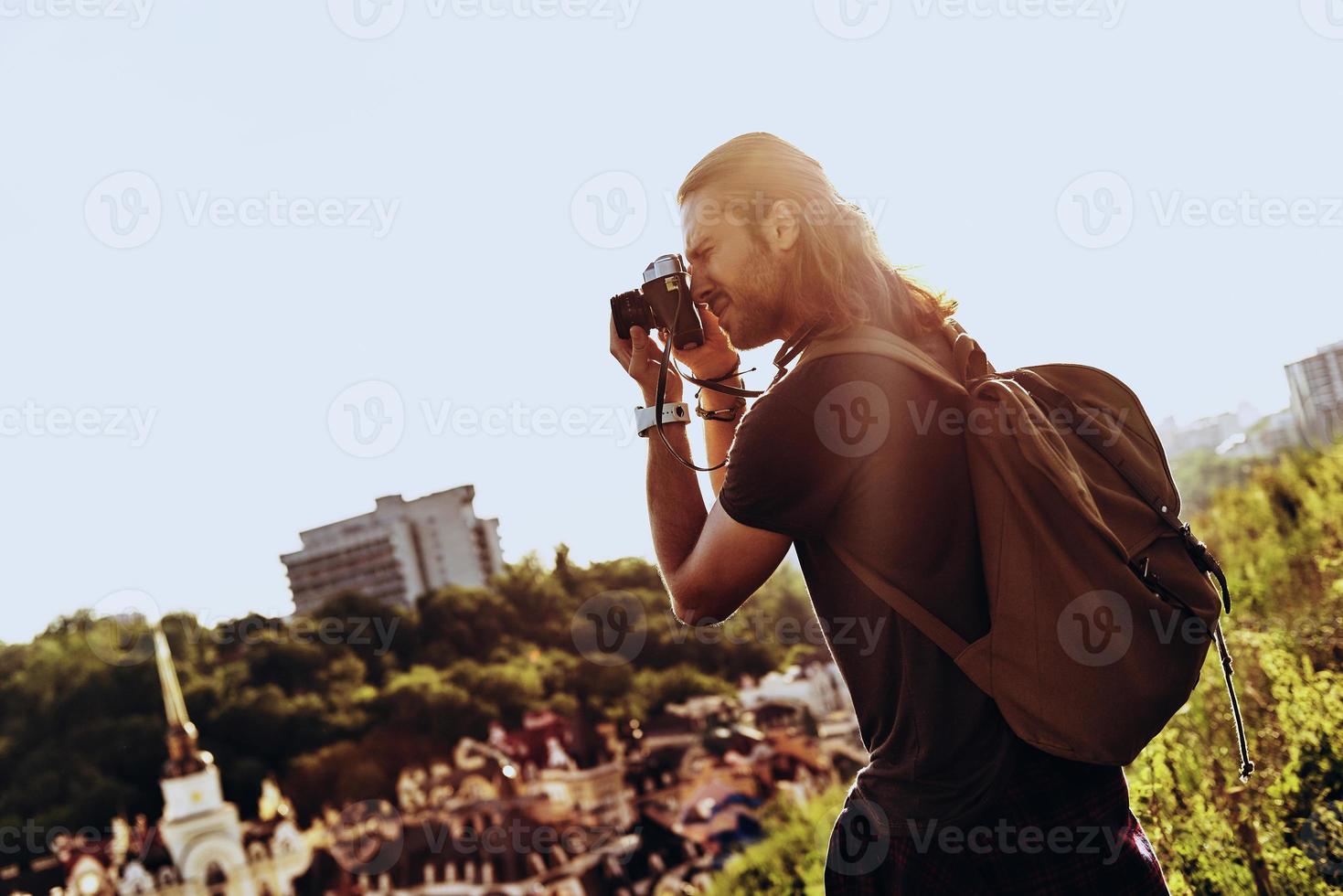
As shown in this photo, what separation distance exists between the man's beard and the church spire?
26968mm

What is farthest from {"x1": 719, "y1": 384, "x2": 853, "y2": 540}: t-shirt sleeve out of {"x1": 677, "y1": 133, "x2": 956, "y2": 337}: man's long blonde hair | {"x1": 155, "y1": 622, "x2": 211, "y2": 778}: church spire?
{"x1": 155, "y1": 622, "x2": 211, "y2": 778}: church spire

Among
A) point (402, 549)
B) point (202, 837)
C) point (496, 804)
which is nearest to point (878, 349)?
point (496, 804)

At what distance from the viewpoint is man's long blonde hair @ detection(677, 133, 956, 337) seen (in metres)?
1.19

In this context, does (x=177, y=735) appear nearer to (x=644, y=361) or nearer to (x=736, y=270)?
(x=644, y=361)

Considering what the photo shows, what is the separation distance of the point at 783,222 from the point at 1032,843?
0.64 metres

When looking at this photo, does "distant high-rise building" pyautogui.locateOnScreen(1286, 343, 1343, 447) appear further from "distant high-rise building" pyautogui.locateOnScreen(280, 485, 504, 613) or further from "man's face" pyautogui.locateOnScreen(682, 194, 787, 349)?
"distant high-rise building" pyautogui.locateOnScreen(280, 485, 504, 613)

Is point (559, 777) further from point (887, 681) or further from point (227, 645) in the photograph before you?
point (887, 681)

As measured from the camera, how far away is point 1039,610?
1031 millimetres

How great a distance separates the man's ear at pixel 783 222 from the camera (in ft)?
3.93

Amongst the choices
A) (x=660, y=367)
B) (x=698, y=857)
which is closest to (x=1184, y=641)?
(x=660, y=367)

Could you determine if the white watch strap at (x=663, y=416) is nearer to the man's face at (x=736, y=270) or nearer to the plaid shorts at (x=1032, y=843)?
the man's face at (x=736, y=270)

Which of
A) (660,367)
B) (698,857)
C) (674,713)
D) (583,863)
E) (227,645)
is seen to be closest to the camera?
(660,367)

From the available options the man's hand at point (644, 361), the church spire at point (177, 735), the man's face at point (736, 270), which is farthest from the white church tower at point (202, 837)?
the man's face at point (736, 270)

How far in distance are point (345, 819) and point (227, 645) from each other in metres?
5.74
